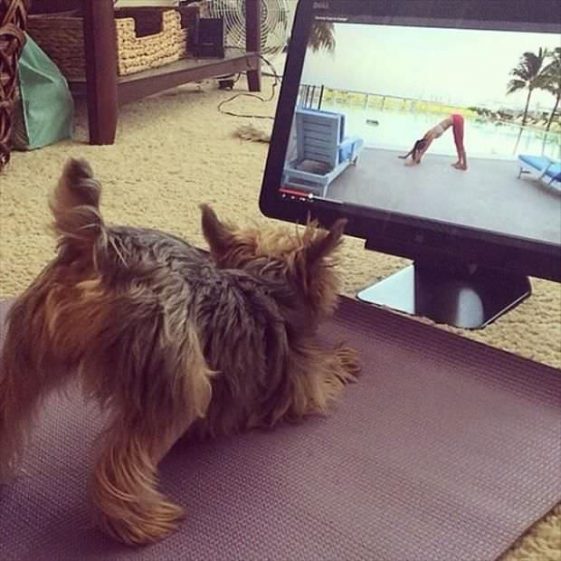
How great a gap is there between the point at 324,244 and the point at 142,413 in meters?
0.28

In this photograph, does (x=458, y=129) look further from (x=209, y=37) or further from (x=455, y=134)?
(x=209, y=37)

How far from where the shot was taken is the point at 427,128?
1.15 meters

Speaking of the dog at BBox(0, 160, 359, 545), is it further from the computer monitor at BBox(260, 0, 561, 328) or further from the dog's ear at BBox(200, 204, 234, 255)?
the computer monitor at BBox(260, 0, 561, 328)

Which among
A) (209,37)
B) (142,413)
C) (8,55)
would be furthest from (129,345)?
(209,37)

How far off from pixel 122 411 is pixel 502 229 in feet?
1.98

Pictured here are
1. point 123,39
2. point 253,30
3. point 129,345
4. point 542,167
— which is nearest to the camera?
point 129,345

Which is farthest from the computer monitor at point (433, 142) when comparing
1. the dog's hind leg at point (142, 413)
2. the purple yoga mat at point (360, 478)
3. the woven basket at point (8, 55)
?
the woven basket at point (8, 55)

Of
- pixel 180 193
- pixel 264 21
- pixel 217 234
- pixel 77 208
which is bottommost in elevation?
pixel 180 193

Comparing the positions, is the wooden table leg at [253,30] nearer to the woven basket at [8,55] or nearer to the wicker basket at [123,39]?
the wicker basket at [123,39]

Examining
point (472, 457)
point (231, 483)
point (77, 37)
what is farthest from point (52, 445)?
point (77, 37)

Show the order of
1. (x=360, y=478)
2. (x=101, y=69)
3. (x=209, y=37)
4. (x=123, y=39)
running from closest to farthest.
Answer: (x=360, y=478) → (x=101, y=69) → (x=123, y=39) → (x=209, y=37)

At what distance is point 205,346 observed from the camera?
769 mm

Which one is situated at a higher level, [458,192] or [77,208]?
[77,208]

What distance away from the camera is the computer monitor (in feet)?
3.55
